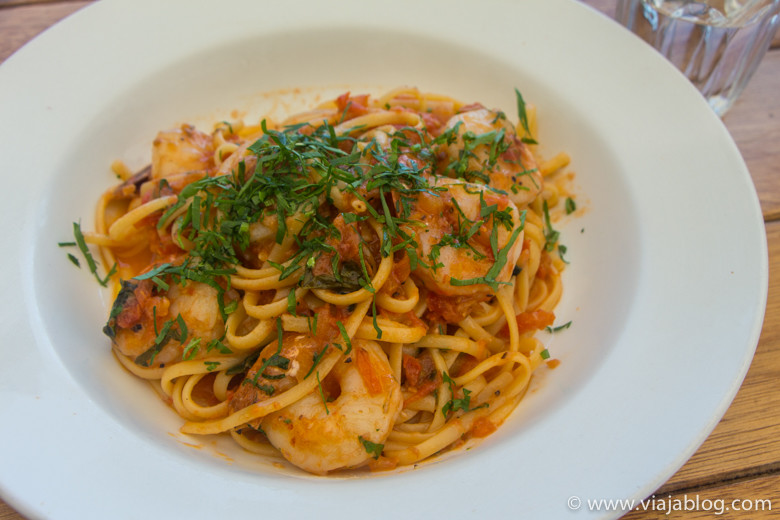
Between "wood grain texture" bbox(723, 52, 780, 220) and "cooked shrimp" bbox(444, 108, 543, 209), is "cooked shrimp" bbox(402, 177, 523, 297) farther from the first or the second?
"wood grain texture" bbox(723, 52, 780, 220)

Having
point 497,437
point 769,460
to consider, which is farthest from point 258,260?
point 769,460

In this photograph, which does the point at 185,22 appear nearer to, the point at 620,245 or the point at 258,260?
the point at 258,260

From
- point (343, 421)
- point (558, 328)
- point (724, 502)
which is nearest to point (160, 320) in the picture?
point (343, 421)

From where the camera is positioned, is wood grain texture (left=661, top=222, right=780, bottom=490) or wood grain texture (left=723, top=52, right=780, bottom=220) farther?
wood grain texture (left=723, top=52, right=780, bottom=220)

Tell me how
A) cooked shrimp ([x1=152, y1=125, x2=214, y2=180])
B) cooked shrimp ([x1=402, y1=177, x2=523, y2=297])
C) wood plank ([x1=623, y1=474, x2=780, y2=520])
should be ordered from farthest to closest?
cooked shrimp ([x1=152, y1=125, x2=214, y2=180]), cooked shrimp ([x1=402, y1=177, x2=523, y2=297]), wood plank ([x1=623, y1=474, x2=780, y2=520])

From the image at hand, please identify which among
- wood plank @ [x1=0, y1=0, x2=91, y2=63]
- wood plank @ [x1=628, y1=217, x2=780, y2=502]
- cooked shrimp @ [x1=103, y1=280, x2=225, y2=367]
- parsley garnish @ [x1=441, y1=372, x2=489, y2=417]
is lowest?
parsley garnish @ [x1=441, y1=372, x2=489, y2=417]

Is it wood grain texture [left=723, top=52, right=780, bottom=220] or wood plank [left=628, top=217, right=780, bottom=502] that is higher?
wood grain texture [left=723, top=52, right=780, bottom=220]

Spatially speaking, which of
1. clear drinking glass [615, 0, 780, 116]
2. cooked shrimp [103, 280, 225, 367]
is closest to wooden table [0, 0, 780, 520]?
clear drinking glass [615, 0, 780, 116]
